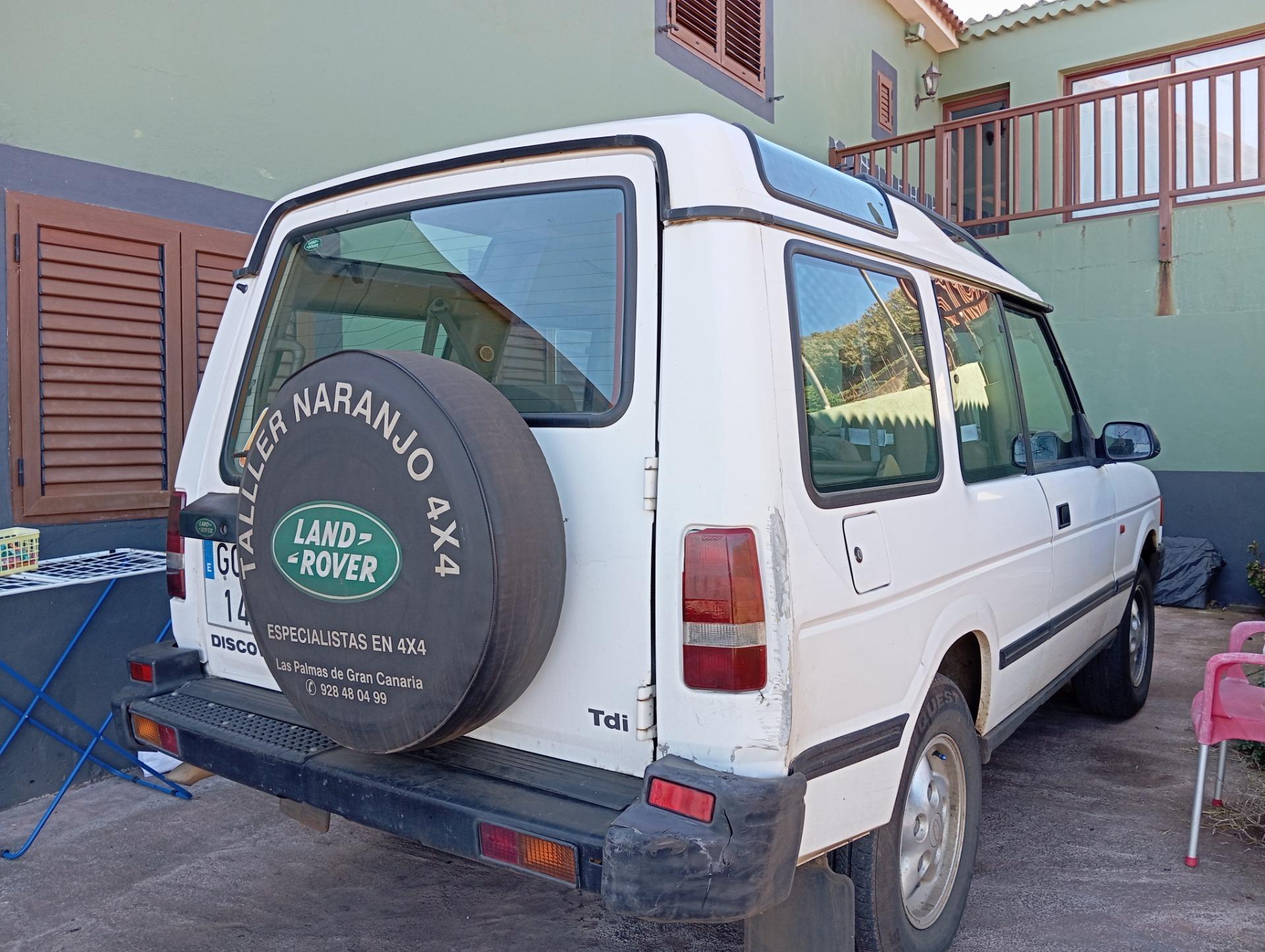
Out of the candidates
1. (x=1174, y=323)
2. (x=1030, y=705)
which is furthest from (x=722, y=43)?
(x=1030, y=705)

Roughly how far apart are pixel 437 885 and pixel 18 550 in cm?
197

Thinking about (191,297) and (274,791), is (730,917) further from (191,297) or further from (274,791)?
(191,297)

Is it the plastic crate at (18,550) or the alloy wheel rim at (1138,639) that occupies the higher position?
the plastic crate at (18,550)

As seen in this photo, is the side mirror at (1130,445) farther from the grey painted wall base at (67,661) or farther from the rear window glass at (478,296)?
the grey painted wall base at (67,661)

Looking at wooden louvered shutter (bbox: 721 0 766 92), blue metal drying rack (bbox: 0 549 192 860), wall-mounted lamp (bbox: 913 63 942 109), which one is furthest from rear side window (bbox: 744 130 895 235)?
wall-mounted lamp (bbox: 913 63 942 109)

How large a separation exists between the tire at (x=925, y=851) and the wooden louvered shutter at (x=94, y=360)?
10.8ft

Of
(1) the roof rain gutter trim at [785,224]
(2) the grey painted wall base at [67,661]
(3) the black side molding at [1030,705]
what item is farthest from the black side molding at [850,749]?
(2) the grey painted wall base at [67,661]

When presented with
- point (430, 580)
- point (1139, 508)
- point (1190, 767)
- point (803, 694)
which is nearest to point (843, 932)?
point (803, 694)

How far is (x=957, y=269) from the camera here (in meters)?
3.05

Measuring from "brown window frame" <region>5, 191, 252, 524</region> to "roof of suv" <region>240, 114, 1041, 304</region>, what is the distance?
1.74 meters

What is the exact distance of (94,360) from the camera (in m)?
4.09

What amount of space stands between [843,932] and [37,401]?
3467 millimetres

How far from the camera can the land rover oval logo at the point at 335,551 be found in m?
2.04

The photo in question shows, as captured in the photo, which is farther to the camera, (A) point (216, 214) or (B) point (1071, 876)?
(A) point (216, 214)
